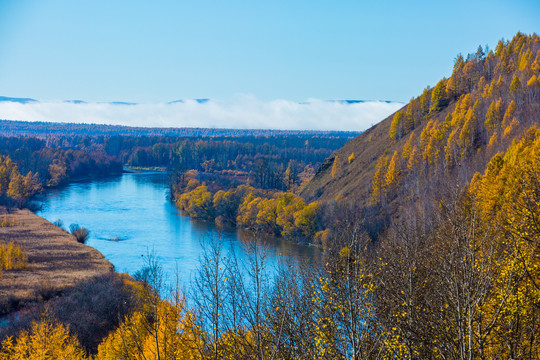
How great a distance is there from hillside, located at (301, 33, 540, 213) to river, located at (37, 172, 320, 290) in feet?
44.5

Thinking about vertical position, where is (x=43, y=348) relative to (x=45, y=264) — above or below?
above

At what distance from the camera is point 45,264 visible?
33562 millimetres

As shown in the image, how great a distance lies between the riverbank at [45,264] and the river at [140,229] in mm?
1816

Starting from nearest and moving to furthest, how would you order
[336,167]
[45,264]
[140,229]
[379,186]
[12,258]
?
[12,258], [45,264], [140,229], [379,186], [336,167]

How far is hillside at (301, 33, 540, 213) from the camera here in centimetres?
4566

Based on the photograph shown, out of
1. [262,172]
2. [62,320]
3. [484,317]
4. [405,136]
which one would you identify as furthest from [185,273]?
[262,172]

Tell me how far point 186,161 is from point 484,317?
126875 millimetres

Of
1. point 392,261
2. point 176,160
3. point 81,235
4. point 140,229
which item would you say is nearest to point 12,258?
point 81,235

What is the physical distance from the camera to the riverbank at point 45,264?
27.7 meters

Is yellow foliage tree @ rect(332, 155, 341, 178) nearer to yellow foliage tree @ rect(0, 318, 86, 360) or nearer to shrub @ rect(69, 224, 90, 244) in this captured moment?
shrub @ rect(69, 224, 90, 244)

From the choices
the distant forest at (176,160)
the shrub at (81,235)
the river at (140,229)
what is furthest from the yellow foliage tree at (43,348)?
the distant forest at (176,160)

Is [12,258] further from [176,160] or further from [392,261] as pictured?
[176,160]

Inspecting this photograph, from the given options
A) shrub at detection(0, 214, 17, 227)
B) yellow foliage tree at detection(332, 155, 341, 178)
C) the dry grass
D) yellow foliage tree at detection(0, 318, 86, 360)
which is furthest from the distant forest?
yellow foliage tree at detection(0, 318, 86, 360)

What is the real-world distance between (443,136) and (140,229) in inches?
1300
